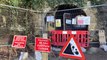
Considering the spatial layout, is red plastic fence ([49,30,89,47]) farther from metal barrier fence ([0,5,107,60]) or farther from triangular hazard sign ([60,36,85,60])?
triangular hazard sign ([60,36,85,60])

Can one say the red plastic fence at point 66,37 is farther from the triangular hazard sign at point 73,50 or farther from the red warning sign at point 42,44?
the triangular hazard sign at point 73,50

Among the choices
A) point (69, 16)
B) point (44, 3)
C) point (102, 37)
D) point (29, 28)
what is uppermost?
point (44, 3)

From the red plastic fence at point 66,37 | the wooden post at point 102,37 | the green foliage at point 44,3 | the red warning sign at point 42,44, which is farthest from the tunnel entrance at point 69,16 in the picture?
the red warning sign at point 42,44

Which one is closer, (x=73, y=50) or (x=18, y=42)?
(x=73, y=50)

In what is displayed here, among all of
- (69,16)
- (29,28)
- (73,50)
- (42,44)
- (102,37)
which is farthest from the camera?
(69,16)

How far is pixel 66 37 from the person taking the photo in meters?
13.5

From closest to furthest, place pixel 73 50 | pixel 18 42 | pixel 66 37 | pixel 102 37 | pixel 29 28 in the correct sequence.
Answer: pixel 73 50
pixel 18 42
pixel 29 28
pixel 66 37
pixel 102 37

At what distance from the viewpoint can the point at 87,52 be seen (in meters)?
12.8

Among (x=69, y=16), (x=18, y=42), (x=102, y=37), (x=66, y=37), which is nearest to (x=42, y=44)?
(x=18, y=42)

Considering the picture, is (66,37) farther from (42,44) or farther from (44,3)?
(42,44)

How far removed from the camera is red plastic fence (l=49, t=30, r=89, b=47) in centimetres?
1338

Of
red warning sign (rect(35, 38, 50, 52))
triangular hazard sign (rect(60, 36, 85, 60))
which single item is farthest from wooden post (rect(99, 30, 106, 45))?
triangular hazard sign (rect(60, 36, 85, 60))

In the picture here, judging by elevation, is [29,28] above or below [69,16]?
below

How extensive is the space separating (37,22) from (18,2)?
1473 mm
